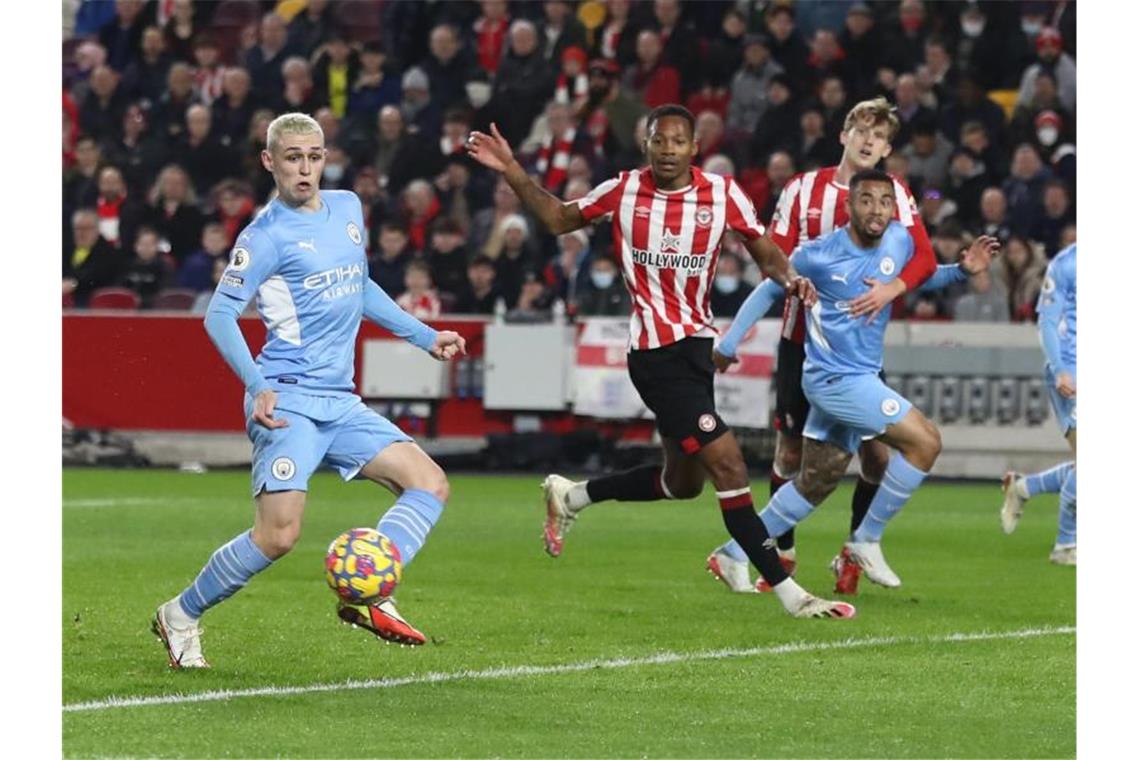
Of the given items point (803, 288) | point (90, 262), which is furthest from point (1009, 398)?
point (803, 288)

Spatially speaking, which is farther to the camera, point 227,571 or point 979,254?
point 979,254

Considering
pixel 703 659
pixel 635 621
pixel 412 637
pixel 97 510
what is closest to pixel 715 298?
pixel 97 510

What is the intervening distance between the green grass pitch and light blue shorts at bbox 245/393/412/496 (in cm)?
72

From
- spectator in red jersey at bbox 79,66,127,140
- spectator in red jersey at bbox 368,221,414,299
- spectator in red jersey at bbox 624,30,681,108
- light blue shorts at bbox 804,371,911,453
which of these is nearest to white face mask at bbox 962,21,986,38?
spectator in red jersey at bbox 624,30,681,108

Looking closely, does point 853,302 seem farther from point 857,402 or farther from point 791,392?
point 791,392

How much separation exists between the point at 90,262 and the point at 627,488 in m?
12.1

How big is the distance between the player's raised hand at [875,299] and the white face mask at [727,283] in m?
8.76

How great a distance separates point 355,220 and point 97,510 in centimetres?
824

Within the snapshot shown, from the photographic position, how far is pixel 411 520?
26.2 feet

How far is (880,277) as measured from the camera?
428 inches

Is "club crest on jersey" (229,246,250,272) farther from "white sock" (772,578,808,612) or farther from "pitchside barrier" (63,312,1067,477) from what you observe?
"pitchside barrier" (63,312,1067,477)

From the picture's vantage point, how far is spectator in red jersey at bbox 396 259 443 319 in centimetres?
1964

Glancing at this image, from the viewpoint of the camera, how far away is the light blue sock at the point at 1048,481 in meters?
13.3

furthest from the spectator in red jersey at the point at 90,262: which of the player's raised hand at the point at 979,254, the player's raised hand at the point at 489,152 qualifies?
the player's raised hand at the point at 489,152
